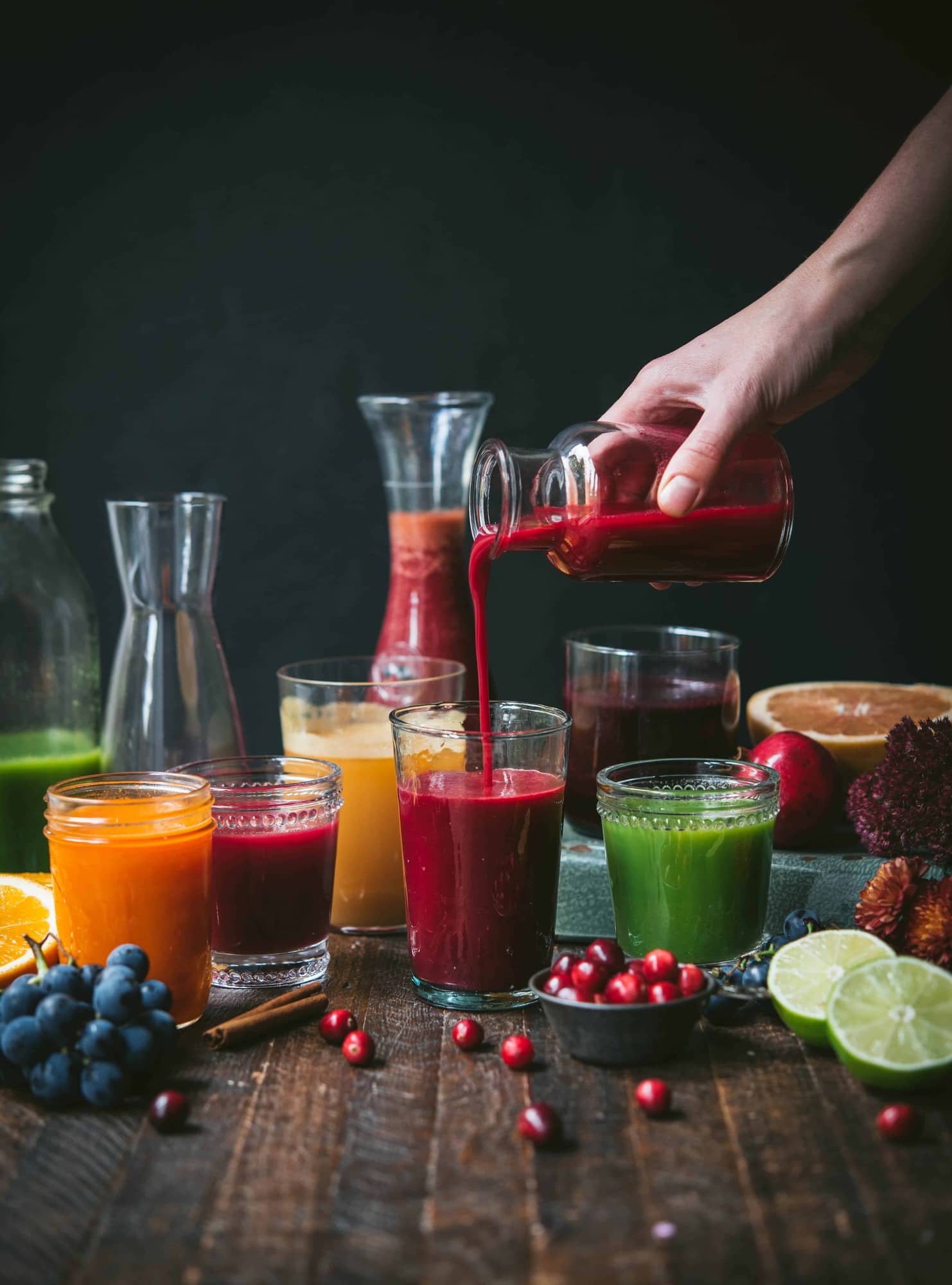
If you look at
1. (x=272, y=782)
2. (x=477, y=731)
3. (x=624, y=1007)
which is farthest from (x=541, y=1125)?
(x=272, y=782)

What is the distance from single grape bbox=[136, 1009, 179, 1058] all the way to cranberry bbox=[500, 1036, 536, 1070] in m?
0.38

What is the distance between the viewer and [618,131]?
2.66m

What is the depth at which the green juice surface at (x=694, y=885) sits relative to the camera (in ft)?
5.63

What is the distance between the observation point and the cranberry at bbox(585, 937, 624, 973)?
1568 mm

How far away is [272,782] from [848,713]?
3.28ft

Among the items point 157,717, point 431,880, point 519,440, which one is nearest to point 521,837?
point 431,880

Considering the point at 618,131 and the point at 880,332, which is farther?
the point at 618,131

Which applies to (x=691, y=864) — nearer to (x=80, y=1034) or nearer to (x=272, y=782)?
(x=272, y=782)

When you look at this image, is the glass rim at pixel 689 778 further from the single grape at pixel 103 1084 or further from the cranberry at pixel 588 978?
the single grape at pixel 103 1084

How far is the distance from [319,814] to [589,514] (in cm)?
56

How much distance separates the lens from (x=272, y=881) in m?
1.76

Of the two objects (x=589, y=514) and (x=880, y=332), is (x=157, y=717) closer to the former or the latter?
(x=589, y=514)

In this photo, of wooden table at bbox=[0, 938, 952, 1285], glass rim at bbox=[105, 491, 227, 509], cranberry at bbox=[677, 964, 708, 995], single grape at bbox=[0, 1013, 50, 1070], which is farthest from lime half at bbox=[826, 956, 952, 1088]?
glass rim at bbox=[105, 491, 227, 509]

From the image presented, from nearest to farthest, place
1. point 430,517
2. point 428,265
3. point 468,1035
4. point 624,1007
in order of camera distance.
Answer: point 624,1007 < point 468,1035 < point 430,517 < point 428,265
